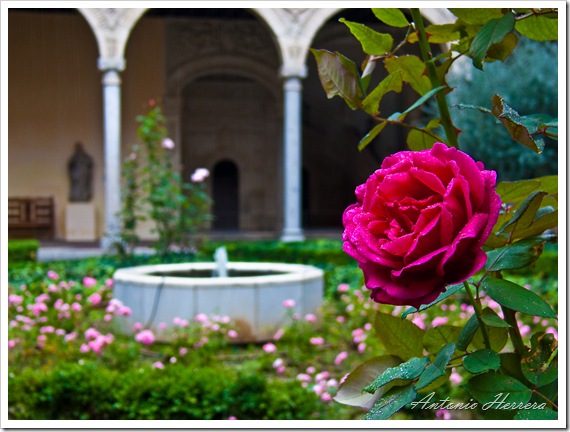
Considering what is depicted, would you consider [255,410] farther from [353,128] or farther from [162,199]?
[353,128]

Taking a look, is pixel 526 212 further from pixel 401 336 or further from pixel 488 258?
pixel 401 336

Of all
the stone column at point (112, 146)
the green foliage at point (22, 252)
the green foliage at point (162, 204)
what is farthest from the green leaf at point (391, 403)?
the stone column at point (112, 146)

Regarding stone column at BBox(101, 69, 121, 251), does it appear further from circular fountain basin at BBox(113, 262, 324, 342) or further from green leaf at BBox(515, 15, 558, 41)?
green leaf at BBox(515, 15, 558, 41)

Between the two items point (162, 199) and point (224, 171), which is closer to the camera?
point (162, 199)

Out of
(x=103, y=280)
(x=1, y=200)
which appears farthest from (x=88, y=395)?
(x=103, y=280)

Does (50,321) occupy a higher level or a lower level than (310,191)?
lower

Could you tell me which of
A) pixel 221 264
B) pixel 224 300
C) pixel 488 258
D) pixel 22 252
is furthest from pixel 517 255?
pixel 22 252

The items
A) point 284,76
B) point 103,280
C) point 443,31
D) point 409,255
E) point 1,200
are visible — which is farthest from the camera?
point 284,76

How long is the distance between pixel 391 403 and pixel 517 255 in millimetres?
171

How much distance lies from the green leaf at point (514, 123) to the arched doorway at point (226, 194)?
18.0m

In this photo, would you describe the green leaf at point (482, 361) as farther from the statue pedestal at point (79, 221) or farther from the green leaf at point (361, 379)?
the statue pedestal at point (79, 221)

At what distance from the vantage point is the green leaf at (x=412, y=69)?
2.50 feet

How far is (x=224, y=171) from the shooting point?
18.7 meters

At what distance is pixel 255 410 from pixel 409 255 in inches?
112
